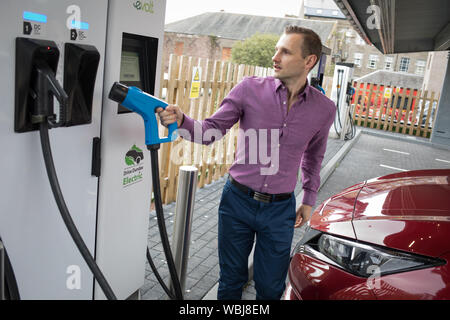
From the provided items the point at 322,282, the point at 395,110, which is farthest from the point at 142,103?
the point at 395,110

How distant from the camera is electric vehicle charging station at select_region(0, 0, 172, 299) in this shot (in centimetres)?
158

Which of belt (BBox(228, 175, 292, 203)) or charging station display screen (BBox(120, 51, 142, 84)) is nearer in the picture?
charging station display screen (BBox(120, 51, 142, 84))

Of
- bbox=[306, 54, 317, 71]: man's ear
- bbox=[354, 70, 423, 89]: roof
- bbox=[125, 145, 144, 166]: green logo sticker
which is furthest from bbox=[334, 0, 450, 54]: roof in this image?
bbox=[354, 70, 423, 89]: roof

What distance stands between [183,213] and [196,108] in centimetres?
305

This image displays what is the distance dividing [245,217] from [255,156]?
374mm

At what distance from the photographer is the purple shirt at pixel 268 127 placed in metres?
2.51

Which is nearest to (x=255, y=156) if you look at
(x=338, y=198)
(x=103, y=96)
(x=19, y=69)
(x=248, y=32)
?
(x=338, y=198)

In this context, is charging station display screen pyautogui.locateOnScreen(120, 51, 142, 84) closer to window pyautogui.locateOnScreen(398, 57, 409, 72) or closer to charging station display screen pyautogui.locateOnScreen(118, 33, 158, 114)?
charging station display screen pyautogui.locateOnScreen(118, 33, 158, 114)

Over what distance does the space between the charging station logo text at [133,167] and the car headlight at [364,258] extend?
3.66ft

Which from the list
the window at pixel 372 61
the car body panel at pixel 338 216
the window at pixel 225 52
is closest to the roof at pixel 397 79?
the window at pixel 372 61

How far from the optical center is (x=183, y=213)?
2775 millimetres

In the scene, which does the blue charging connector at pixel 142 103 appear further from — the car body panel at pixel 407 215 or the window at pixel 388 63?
the window at pixel 388 63

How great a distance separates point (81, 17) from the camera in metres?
1.84

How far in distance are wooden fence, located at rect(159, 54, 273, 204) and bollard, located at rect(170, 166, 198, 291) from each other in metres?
2.37
